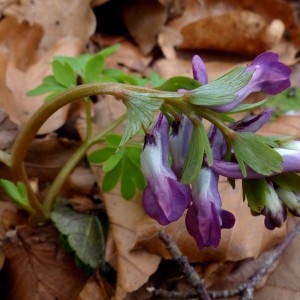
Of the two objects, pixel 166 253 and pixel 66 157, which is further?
pixel 66 157

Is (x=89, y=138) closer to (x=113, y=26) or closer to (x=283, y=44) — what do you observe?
(x=113, y=26)

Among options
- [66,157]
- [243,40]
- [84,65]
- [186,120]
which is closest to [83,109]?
[66,157]

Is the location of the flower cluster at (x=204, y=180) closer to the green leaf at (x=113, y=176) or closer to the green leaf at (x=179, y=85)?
the green leaf at (x=179, y=85)

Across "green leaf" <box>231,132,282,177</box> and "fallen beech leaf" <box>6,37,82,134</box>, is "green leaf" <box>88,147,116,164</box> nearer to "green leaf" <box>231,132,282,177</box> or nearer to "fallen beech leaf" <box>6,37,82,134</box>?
"fallen beech leaf" <box>6,37,82,134</box>

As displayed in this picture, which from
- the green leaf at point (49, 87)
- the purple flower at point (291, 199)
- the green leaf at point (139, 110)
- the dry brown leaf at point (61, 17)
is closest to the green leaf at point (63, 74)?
the green leaf at point (49, 87)

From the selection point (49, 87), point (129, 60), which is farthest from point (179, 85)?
point (129, 60)

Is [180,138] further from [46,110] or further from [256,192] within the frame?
[46,110]
